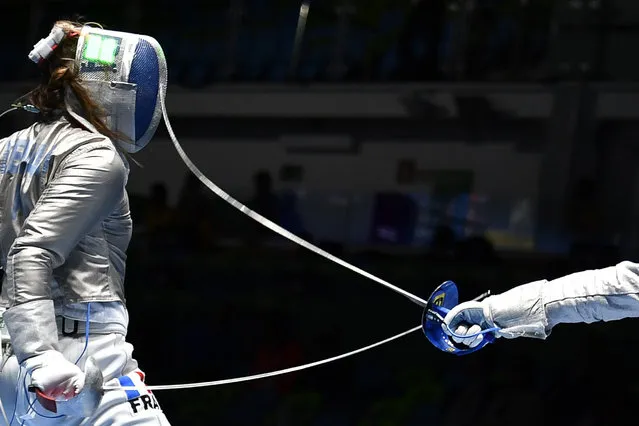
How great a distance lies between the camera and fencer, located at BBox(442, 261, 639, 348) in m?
2.00

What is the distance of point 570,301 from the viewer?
2035 millimetres

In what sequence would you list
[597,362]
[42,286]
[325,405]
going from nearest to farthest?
[42,286], [597,362], [325,405]

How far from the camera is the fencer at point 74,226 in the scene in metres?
1.84

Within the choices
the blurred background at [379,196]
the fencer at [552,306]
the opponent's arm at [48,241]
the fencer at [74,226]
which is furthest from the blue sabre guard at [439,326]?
the blurred background at [379,196]

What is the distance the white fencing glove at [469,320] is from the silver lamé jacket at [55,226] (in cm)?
56

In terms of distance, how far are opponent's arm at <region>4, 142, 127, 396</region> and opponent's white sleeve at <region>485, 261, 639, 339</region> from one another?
69cm

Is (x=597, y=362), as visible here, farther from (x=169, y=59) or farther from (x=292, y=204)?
(x=169, y=59)

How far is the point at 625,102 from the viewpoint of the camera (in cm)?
407

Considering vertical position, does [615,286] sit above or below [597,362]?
above

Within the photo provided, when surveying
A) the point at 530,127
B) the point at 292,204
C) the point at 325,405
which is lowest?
the point at 325,405

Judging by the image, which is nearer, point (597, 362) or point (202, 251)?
point (597, 362)

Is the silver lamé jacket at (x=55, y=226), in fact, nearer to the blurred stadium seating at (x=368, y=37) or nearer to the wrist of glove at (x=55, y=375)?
the wrist of glove at (x=55, y=375)

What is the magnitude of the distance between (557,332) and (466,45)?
106 centimetres

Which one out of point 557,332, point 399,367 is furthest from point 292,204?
point 557,332
